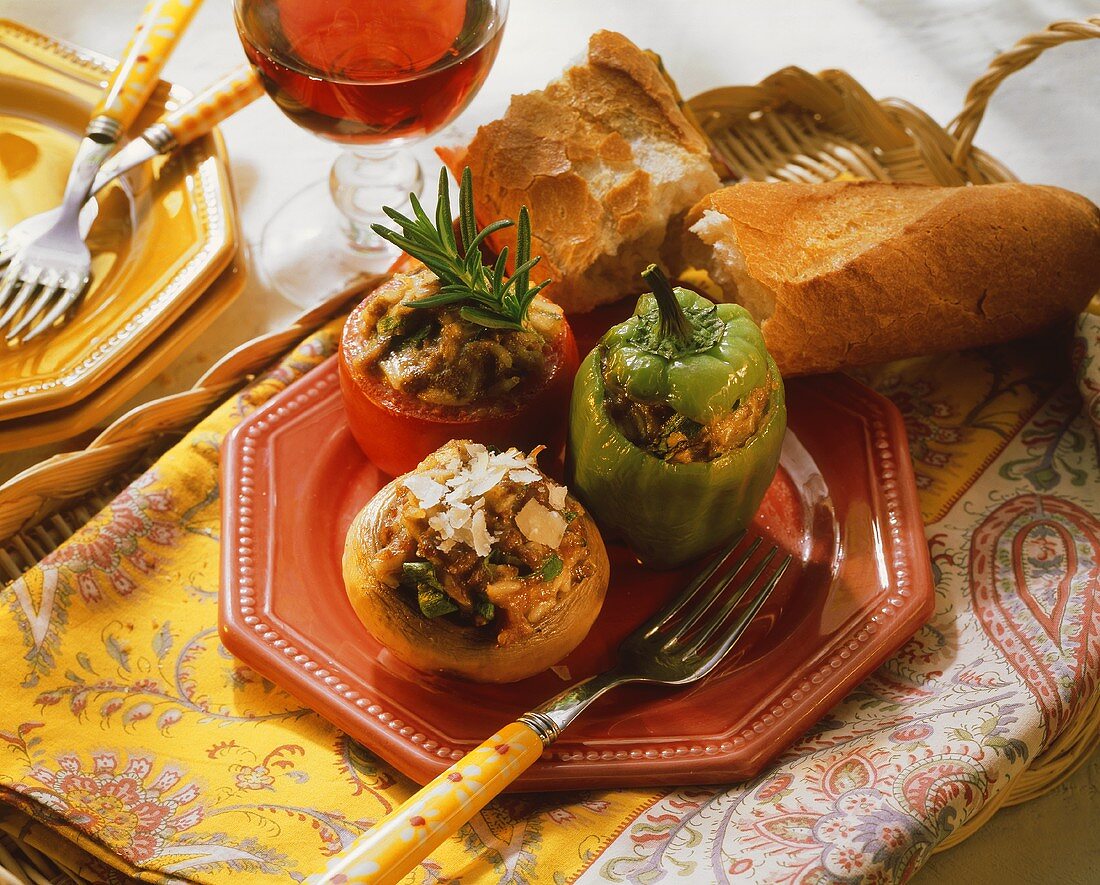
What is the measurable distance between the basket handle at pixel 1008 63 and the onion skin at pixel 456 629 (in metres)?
1.13

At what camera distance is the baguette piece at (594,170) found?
6.15 ft

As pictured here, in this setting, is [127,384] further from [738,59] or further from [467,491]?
[738,59]

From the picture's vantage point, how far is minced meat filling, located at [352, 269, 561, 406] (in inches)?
63.4

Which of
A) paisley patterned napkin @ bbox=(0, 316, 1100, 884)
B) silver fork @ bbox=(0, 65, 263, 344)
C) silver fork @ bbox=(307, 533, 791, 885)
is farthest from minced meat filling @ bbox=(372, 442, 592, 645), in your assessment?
silver fork @ bbox=(0, 65, 263, 344)

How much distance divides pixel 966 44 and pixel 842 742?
2065mm

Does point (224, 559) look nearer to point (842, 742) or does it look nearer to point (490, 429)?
point (490, 429)

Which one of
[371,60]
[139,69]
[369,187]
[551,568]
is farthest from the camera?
[369,187]

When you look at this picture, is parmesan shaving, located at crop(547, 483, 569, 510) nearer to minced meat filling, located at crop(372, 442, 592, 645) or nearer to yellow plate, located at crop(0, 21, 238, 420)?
minced meat filling, located at crop(372, 442, 592, 645)

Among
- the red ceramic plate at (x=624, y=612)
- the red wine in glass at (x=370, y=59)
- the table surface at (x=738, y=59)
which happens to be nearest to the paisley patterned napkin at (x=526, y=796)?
the red ceramic plate at (x=624, y=612)

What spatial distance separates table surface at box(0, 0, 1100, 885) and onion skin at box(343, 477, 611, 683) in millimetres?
764

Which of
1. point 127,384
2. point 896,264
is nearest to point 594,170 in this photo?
point 896,264

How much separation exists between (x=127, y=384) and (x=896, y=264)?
124 centimetres

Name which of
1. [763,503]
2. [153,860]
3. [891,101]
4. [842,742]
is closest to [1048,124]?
[891,101]

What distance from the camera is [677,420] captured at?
4.84 ft
